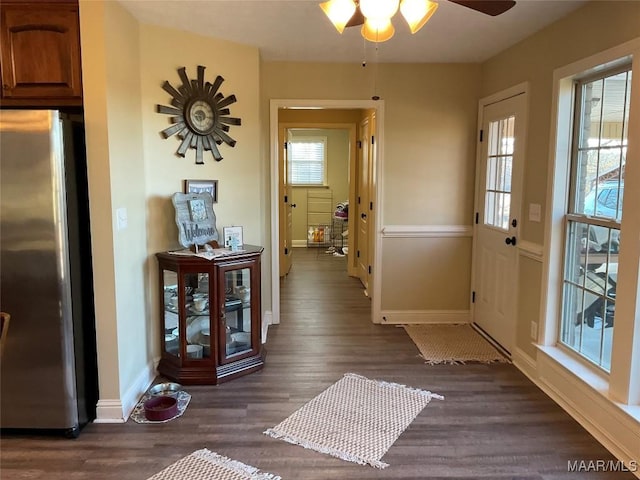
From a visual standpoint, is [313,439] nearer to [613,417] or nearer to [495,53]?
[613,417]

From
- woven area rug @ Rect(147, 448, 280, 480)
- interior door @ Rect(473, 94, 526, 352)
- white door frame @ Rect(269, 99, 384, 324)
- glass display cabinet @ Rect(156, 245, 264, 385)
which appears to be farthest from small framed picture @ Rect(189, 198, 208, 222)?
interior door @ Rect(473, 94, 526, 352)

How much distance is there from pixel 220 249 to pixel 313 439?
4.59ft

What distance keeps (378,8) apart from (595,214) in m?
1.83

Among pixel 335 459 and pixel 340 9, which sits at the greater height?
pixel 340 9

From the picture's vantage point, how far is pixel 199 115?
134 inches

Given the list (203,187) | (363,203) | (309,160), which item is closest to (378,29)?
(203,187)

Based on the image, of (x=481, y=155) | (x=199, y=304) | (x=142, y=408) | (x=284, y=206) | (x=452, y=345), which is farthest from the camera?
(x=284, y=206)

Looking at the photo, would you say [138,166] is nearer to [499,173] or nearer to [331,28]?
[331,28]

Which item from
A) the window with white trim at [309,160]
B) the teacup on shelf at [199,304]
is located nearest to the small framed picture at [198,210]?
the teacup on shelf at [199,304]

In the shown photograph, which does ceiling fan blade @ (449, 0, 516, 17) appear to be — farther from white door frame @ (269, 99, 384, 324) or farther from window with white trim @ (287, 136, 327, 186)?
window with white trim @ (287, 136, 327, 186)

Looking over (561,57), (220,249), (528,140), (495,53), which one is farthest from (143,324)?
(495,53)

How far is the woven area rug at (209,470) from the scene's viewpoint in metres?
2.21

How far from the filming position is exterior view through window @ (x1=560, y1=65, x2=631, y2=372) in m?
2.63

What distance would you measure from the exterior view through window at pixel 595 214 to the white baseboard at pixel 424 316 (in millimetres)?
1459
